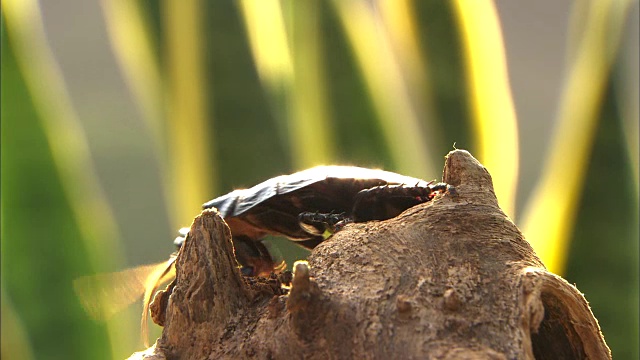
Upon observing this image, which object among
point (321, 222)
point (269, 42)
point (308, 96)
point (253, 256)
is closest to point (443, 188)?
point (321, 222)

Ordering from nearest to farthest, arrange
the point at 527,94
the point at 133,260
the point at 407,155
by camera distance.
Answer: the point at 407,155 < the point at 527,94 < the point at 133,260

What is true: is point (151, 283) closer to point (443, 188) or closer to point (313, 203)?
point (313, 203)

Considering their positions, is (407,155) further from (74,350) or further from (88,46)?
(88,46)

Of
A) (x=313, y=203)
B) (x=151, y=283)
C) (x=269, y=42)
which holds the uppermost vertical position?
(x=269, y=42)

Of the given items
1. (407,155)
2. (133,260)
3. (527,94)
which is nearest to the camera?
(407,155)

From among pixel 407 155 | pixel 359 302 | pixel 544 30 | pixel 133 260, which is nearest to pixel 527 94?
pixel 544 30

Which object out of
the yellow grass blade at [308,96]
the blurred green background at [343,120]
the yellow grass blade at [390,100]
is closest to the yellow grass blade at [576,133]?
the blurred green background at [343,120]

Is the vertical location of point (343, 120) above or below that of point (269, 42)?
below
